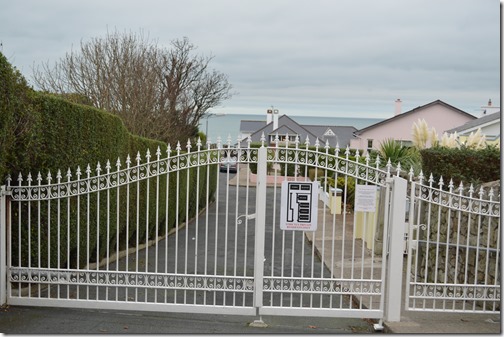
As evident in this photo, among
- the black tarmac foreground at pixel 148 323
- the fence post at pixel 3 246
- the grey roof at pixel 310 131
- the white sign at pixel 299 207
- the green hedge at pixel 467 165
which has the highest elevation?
the grey roof at pixel 310 131

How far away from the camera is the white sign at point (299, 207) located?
21.7ft

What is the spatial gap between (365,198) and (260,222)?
49.3 inches

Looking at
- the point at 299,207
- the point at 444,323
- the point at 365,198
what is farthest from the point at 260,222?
the point at 444,323

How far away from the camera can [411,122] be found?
48.3 metres

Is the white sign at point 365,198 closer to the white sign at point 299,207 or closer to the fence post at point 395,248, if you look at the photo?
the fence post at point 395,248

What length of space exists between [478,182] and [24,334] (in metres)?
7.09

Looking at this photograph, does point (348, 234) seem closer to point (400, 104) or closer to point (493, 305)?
point (493, 305)

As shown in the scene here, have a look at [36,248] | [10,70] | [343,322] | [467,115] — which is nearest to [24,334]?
[36,248]

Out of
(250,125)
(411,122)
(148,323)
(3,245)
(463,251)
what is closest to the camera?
(148,323)

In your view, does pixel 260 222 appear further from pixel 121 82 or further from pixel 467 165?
pixel 121 82

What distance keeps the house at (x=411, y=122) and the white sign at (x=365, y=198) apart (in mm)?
39393

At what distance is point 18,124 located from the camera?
21.8 feet

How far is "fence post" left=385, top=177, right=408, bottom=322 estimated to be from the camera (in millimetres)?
6586

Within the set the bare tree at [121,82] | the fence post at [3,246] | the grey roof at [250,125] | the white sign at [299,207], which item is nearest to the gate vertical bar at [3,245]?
the fence post at [3,246]
